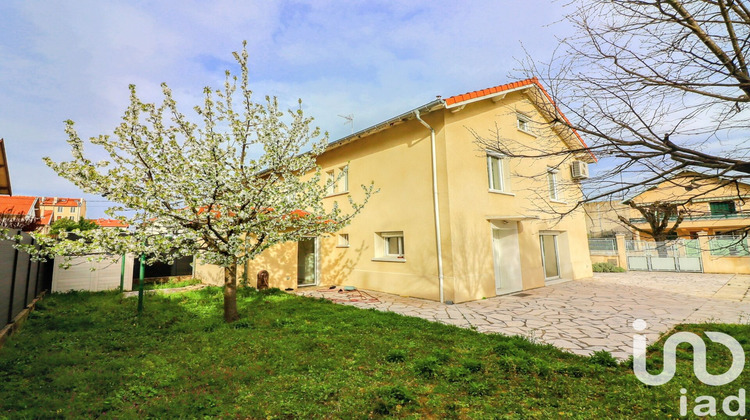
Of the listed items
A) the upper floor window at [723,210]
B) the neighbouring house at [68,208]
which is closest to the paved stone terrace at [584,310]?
the upper floor window at [723,210]

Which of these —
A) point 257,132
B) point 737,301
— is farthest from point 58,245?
point 737,301

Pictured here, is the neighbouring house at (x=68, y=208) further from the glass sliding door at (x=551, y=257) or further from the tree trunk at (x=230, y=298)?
the glass sliding door at (x=551, y=257)

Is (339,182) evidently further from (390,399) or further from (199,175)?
(390,399)

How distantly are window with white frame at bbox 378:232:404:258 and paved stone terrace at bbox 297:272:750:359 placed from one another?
1500 millimetres

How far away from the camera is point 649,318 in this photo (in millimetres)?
6809

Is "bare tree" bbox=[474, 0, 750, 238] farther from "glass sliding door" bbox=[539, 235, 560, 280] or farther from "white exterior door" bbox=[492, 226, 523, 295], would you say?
"glass sliding door" bbox=[539, 235, 560, 280]

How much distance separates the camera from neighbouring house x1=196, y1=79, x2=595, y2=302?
30.1ft

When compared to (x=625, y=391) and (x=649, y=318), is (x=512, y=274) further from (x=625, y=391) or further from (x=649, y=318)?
(x=625, y=391)

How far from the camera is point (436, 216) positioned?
9.16 meters

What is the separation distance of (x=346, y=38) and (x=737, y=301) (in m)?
13.4

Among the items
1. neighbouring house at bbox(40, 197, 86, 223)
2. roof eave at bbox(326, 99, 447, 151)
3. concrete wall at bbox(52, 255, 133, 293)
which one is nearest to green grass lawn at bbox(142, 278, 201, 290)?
concrete wall at bbox(52, 255, 133, 293)

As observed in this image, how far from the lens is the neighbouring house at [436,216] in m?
9.17

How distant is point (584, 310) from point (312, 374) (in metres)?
7.33

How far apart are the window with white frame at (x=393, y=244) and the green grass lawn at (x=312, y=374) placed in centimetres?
431
